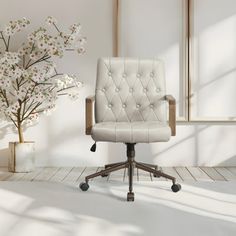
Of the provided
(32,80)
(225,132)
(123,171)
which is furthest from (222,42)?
(32,80)

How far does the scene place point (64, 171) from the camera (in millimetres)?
4559

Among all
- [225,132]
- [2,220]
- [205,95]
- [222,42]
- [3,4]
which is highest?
[3,4]

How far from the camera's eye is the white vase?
450 cm

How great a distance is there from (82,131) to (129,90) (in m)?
0.96

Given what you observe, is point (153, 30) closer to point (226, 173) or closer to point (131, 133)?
point (226, 173)

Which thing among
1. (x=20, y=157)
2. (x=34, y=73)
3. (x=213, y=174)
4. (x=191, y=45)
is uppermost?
(x=191, y=45)

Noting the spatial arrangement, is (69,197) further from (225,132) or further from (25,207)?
(225,132)

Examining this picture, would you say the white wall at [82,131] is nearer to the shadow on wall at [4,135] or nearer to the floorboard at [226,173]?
the shadow on wall at [4,135]

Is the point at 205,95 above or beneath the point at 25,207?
above

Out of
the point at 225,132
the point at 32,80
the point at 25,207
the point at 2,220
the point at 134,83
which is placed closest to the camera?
the point at 2,220

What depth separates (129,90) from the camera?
13.0ft

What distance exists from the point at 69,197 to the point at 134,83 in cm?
110

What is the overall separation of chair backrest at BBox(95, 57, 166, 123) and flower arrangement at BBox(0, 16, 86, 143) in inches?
24.4

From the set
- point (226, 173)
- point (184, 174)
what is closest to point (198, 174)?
point (184, 174)
